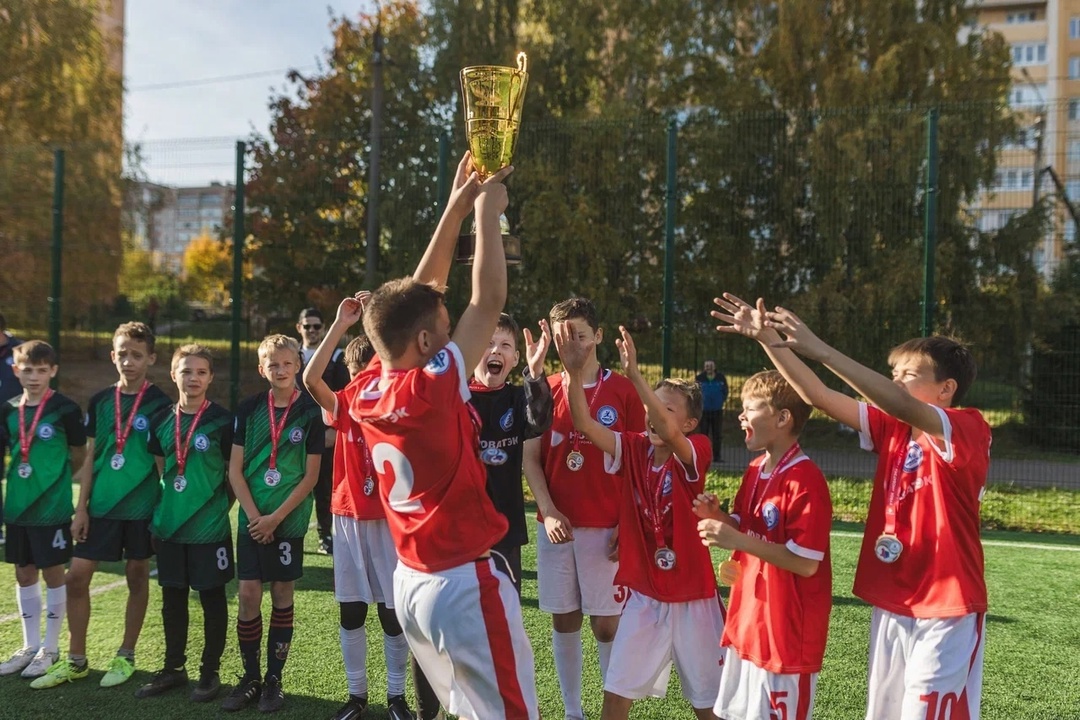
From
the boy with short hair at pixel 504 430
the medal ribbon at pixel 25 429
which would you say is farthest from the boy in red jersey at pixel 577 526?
the medal ribbon at pixel 25 429

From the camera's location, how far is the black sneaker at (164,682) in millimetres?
4344

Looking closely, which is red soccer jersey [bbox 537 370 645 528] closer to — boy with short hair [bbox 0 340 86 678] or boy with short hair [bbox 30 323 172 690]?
boy with short hair [bbox 30 323 172 690]

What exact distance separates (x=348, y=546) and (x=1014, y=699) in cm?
352

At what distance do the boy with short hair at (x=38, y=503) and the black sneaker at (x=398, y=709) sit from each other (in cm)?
203

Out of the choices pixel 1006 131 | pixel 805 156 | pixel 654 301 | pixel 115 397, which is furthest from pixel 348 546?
pixel 1006 131

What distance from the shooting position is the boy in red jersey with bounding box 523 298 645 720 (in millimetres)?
4121

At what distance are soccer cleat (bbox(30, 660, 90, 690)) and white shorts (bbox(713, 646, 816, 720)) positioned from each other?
11.6 feet

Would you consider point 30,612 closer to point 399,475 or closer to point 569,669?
point 569,669

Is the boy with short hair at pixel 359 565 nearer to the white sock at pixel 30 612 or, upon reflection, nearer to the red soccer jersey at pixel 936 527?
the white sock at pixel 30 612

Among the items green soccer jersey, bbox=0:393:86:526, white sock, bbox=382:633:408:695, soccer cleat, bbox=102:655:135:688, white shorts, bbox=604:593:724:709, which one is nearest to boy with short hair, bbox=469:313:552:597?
white shorts, bbox=604:593:724:709

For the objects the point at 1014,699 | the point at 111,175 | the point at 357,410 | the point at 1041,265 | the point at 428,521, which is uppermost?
the point at 111,175

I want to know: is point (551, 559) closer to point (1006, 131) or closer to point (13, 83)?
point (1006, 131)

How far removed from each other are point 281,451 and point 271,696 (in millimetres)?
1221

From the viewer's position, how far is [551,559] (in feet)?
13.8
